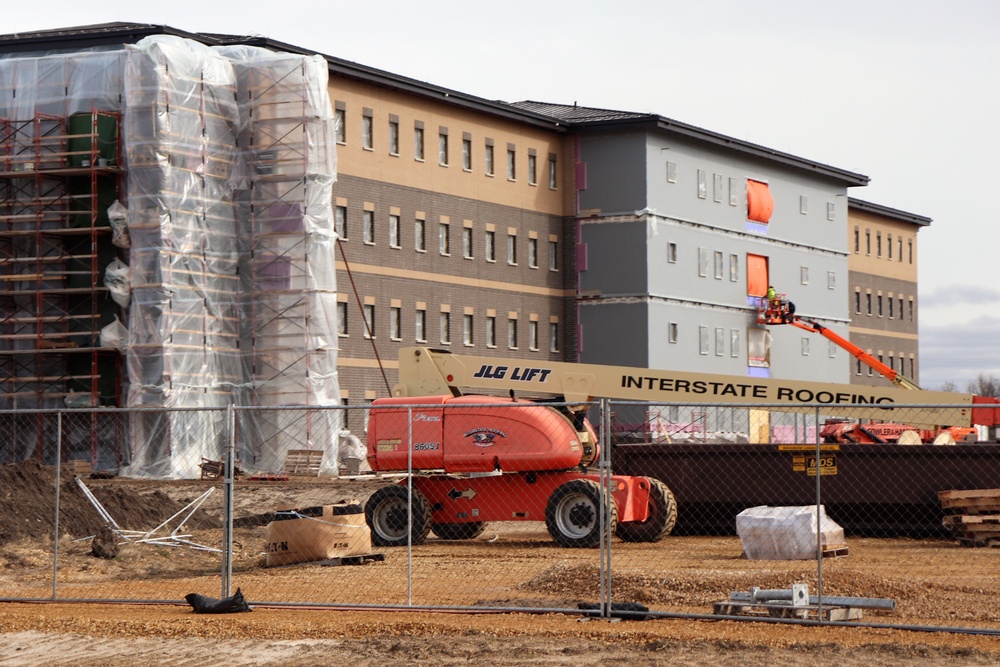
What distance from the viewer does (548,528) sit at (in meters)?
26.1

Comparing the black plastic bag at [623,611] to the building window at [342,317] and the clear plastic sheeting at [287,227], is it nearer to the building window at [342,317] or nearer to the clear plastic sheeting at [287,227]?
the clear plastic sheeting at [287,227]

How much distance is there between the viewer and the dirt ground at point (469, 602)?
14375mm

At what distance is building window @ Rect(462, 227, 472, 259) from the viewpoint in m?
67.1

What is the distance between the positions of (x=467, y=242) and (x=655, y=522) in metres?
40.9

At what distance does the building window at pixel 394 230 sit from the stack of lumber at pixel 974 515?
3802 cm

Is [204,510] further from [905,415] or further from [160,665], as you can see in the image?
[160,665]

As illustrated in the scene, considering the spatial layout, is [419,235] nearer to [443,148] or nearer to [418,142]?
[418,142]

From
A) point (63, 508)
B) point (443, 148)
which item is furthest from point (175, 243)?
point (63, 508)

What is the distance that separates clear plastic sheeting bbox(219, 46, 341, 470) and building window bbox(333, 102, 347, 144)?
6.60 m

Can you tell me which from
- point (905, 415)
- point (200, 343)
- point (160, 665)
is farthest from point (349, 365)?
point (160, 665)

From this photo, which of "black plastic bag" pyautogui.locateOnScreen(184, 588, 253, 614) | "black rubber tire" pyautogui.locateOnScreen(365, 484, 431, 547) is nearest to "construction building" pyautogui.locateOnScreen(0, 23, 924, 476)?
"black rubber tire" pyautogui.locateOnScreen(365, 484, 431, 547)

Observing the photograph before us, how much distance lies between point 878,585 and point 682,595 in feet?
7.07

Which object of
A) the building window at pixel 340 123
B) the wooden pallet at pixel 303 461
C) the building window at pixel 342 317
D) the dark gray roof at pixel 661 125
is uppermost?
the dark gray roof at pixel 661 125

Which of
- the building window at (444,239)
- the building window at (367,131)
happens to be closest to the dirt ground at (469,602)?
the building window at (367,131)
